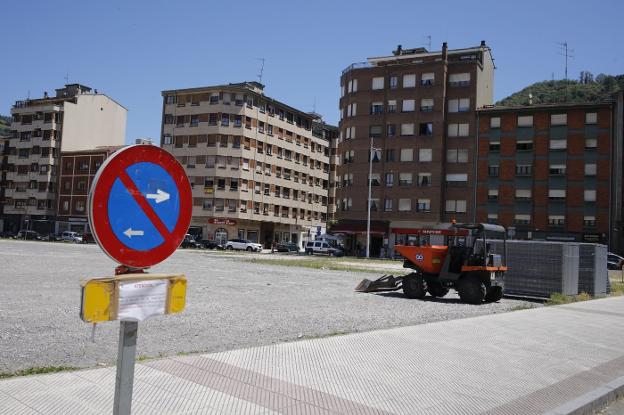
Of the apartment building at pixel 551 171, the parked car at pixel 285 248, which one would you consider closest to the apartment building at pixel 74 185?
the parked car at pixel 285 248

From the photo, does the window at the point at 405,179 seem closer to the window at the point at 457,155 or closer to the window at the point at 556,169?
the window at the point at 457,155

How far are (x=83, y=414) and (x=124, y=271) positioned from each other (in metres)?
2.23

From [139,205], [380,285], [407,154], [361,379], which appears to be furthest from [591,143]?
[139,205]

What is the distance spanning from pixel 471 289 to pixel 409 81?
53.6 m

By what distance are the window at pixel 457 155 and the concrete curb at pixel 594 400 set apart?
2332 inches

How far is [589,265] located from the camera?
70.1 ft

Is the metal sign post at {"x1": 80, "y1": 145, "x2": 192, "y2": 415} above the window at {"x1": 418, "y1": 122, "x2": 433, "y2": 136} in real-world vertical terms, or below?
below

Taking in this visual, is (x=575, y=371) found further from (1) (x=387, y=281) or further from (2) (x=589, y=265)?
(2) (x=589, y=265)

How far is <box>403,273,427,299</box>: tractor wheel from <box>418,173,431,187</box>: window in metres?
48.4

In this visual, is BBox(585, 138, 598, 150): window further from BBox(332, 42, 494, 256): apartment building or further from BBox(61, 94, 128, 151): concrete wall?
BBox(61, 94, 128, 151): concrete wall

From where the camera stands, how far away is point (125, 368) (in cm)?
283

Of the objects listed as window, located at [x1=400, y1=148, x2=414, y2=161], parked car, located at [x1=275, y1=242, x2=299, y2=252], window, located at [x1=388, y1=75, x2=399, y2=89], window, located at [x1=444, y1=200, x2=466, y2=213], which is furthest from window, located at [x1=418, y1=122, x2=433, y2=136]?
parked car, located at [x1=275, y1=242, x2=299, y2=252]

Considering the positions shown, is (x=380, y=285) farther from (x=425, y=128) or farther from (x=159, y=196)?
(x=425, y=128)

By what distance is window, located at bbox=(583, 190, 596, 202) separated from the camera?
58500mm
